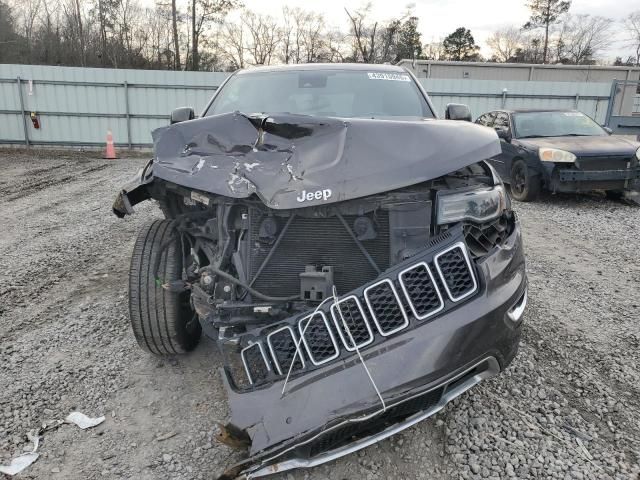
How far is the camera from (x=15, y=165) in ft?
36.8

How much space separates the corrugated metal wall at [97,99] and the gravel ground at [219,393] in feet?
32.3

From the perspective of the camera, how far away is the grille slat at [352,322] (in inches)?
A: 73.7

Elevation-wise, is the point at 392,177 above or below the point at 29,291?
above

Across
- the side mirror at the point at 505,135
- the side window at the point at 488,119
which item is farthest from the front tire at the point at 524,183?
the side window at the point at 488,119

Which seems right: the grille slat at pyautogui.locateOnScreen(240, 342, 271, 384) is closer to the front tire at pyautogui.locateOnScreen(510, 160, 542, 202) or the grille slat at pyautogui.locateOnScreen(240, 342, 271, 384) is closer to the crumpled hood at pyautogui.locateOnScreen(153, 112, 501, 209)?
the crumpled hood at pyautogui.locateOnScreen(153, 112, 501, 209)

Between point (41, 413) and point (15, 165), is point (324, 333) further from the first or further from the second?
point (15, 165)

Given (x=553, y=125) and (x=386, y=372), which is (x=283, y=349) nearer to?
(x=386, y=372)

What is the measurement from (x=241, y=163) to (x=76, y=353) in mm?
1815

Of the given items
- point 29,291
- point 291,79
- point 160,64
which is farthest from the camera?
point 160,64

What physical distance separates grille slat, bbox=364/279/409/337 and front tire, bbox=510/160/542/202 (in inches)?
247

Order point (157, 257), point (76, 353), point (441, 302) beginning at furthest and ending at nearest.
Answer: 1. point (76, 353)
2. point (157, 257)
3. point (441, 302)

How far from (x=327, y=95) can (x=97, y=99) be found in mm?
12183

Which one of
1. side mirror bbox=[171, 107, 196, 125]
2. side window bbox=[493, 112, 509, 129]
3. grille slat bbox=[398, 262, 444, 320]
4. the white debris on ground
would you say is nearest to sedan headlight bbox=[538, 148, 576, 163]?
side window bbox=[493, 112, 509, 129]

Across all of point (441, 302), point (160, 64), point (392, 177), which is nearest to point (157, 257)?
point (392, 177)
